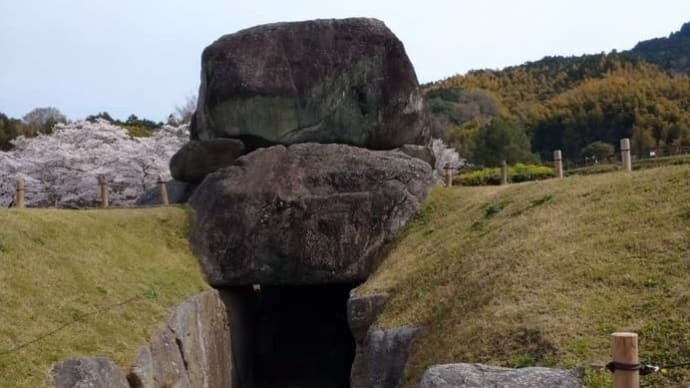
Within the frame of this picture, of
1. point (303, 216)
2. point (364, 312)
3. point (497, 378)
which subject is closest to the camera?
point (497, 378)

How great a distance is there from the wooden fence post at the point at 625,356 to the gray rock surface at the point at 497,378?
1.82 metres

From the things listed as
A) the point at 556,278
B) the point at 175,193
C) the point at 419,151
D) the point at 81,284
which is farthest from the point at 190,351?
the point at 419,151

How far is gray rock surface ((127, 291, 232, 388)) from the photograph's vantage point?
1175cm

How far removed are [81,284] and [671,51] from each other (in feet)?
281

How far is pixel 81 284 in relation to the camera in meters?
12.8

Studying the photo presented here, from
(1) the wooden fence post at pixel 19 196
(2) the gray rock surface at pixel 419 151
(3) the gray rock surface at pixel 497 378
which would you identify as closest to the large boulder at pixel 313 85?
(2) the gray rock surface at pixel 419 151

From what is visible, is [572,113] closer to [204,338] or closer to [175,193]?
[175,193]

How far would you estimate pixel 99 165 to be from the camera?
3203 cm

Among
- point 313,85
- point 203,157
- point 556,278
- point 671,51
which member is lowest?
point 556,278

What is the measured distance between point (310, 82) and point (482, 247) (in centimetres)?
768

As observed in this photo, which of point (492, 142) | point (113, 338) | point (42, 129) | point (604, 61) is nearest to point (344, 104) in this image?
point (113, 338)

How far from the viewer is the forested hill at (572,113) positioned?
41.6 metres

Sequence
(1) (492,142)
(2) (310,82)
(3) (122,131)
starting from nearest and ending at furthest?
(2) (310,82), (3) (122,131), (1) (492,142)

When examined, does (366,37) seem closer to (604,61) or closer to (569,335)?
(569,335)
